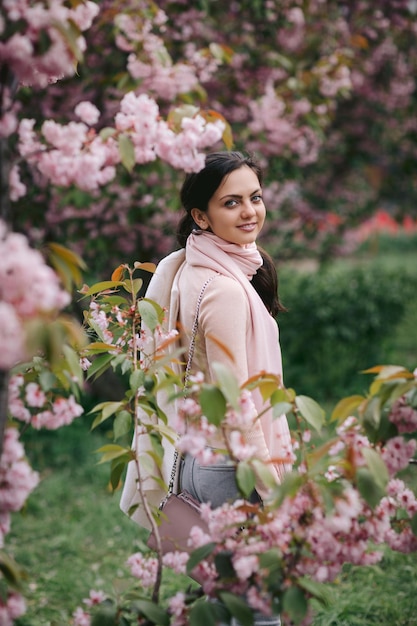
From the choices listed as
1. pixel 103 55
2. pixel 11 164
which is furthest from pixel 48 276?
pixel 103 55

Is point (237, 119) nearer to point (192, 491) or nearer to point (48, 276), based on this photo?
point (192, 491)

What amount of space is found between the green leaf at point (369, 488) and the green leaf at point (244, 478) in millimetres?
213

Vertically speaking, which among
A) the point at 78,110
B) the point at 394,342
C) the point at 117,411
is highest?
the point at 78,110

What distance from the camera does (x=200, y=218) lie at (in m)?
2.26

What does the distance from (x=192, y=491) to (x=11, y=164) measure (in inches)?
47.5

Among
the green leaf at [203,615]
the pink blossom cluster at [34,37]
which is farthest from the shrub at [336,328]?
the pink blossom cluster at [34,37]

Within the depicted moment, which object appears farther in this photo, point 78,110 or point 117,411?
point 117,411

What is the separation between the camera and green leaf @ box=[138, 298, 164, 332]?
6.00 feet

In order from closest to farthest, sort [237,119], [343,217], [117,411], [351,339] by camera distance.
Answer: [117,411] → [237,119] → [351,339] → [343,217]

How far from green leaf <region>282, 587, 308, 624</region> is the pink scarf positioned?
620 mm

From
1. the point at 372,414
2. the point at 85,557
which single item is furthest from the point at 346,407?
the point at 85,557

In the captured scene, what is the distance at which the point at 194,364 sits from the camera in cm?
218

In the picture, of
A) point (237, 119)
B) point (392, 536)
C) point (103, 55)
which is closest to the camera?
point (392, 536)

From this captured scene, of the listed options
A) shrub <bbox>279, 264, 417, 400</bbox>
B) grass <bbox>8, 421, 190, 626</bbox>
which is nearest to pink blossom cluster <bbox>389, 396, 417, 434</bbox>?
grass <bbox>8, 421, 190, 626</bbox>
